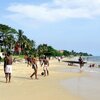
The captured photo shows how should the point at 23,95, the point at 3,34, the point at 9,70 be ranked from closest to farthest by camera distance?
1. the point at 23,95
2. the point at 9,70
3. the point at 3,34

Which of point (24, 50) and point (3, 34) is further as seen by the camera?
point (24, 50)

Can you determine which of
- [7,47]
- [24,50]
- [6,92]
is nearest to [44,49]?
[24,50]

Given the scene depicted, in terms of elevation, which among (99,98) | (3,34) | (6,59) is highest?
(3,34)

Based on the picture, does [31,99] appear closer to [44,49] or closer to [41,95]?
[41,95]

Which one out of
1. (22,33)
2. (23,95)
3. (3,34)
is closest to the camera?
(23,95)

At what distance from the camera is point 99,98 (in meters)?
13.5

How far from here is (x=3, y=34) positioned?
104 meters

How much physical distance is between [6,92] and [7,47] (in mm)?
90936

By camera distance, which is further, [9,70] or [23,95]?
[9,70]

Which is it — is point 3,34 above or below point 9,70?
above

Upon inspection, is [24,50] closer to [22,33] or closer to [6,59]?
[22,33]

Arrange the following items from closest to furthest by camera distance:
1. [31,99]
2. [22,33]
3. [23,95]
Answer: [31,99] < [23,95] < [22,33]

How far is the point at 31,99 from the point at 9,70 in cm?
603

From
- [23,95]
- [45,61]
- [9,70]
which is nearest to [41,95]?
[23,95]
